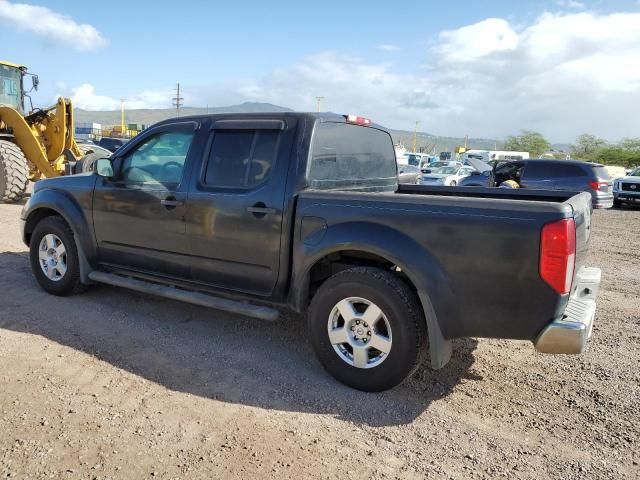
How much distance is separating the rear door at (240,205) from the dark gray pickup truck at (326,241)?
0.01 m

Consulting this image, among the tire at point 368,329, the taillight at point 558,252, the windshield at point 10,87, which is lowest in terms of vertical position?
the tire at point 368,329

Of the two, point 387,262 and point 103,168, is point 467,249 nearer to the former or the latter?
point 387,262

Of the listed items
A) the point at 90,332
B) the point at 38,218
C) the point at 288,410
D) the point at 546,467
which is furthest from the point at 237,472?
the point at 38,218

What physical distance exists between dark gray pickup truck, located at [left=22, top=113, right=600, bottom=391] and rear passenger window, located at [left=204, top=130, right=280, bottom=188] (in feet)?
0.04

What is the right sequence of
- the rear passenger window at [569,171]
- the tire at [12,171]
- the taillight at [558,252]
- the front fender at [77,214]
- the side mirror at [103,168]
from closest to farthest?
the taillight at [558,252] → the side mirror at [103,168] → the front fender at [77,214] → the tire at [12,171] → the rear passenger window at [569,171]

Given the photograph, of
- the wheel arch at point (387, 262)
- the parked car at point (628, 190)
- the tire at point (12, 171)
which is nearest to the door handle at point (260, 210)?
the wheel arch at point (387, 262)

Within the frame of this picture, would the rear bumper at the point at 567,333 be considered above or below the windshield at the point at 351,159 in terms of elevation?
below

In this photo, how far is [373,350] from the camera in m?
3.62

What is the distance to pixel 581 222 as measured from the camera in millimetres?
3385

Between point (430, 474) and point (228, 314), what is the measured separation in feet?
9.32

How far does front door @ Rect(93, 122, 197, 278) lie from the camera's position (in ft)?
14.9

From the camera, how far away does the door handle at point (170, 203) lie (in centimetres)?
446

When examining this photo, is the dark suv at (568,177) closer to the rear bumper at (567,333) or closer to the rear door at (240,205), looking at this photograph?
the rear door at (240,205)

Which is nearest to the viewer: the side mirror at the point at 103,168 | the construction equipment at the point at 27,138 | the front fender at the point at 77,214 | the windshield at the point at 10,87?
the side mirror at the point at 103,168
